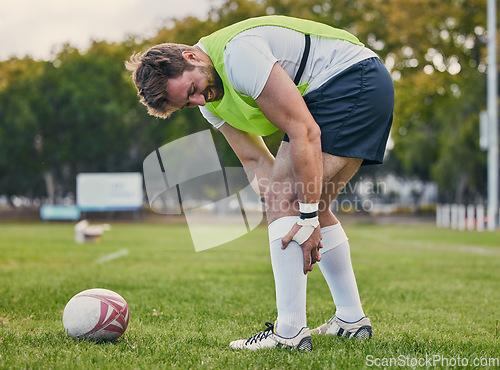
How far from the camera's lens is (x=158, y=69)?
286 cm

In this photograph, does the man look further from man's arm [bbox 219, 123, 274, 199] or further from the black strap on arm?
man's arm [bbox 219, 123, 274, 199]

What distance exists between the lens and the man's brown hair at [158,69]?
2857 mm

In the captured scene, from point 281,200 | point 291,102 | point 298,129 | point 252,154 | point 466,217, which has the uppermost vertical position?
point 291,102

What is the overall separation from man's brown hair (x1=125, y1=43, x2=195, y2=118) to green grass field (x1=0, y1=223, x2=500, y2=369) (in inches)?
51.0

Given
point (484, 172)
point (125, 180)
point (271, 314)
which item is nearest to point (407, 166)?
point (484, 172)

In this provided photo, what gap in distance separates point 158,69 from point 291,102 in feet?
2.17

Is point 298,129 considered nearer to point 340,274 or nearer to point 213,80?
point 213,80

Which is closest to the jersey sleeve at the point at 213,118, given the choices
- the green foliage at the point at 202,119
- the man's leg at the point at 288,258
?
the man's leg at the point at 288,258

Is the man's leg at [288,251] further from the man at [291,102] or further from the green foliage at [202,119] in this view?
the green foliage at [202,119]

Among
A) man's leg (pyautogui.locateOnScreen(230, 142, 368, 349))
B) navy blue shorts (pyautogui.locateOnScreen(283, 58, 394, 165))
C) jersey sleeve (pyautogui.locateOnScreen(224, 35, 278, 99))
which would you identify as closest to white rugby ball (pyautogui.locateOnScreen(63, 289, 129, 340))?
man's leg (pyautogui.locateOnScreen(230, 142, 368, 349))

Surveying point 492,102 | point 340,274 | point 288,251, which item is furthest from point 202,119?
point 288,251

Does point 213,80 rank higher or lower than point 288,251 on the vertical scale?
higher

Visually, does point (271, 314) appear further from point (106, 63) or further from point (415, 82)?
point (106, 63)

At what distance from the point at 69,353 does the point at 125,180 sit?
1316 inches
